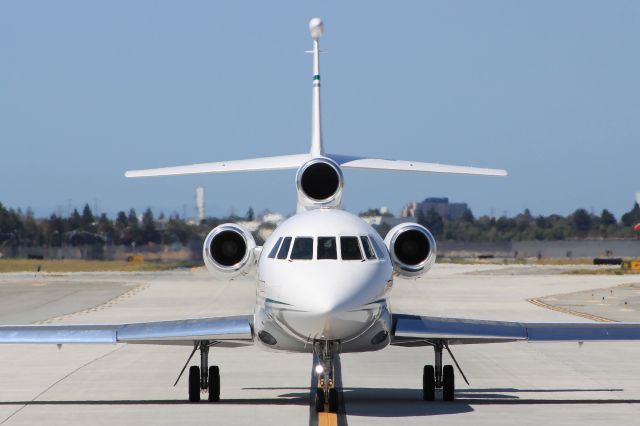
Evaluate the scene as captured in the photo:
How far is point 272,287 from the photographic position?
16.2 m

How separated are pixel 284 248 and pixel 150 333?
→ 259cm

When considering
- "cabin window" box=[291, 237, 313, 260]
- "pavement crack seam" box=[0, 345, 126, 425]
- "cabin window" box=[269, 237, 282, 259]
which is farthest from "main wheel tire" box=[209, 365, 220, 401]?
Result: "cabin window" box=[291, 237, 313, 260]

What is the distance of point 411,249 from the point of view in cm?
1836

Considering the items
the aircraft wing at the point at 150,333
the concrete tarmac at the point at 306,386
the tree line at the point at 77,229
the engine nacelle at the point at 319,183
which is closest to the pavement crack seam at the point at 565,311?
the concrete tarmac at the point at 306,386

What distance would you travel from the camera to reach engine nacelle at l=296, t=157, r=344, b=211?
19.4 meters

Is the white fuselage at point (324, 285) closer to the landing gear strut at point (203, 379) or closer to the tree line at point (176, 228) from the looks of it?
the landing gear strut at point (203, 379)

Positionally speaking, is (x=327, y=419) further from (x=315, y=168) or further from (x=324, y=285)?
(x=315, y=168)

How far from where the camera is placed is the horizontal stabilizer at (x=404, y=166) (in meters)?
20.8

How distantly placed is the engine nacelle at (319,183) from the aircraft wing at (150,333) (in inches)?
101

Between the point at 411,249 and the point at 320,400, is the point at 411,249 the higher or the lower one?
the higher one

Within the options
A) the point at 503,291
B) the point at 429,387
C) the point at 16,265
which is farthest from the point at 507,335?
the point at 16,265

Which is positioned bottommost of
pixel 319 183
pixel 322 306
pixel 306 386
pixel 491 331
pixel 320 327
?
pixel 306 386

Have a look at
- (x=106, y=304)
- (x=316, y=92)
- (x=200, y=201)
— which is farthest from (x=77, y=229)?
(x=316, y=92)

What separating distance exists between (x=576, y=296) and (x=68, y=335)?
37.5m
